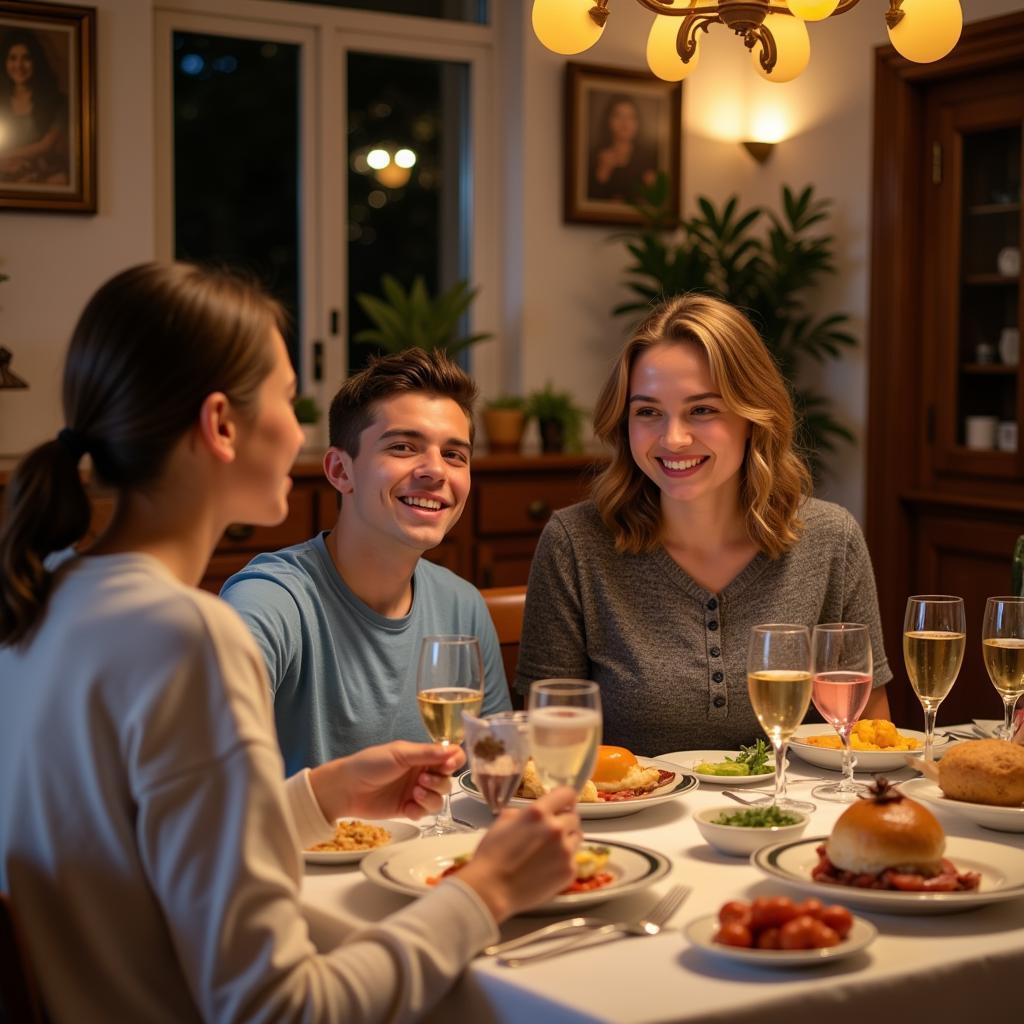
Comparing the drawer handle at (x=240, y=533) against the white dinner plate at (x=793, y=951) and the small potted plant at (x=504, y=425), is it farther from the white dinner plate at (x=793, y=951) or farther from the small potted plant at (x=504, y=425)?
the white dinner plate at (x=793, y=951)

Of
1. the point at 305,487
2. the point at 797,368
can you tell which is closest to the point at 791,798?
the point at 305,487

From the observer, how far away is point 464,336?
5.36m

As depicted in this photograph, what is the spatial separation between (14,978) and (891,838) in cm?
77

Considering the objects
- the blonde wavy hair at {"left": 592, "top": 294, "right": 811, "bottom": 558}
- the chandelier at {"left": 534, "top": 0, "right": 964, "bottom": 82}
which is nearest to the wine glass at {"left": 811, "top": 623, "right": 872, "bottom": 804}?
the blonde wavy hair at {"left": 592, "top": 294, "right": 811, "bottom": 558}

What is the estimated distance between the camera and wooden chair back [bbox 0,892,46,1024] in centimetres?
110

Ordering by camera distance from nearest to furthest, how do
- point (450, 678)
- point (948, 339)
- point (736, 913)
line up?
1. point (736, 913)
2. point (450, 678)
3. point (948, 339)

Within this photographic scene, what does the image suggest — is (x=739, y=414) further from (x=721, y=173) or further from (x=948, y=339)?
(x=721, y=173)

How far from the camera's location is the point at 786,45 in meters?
2.45

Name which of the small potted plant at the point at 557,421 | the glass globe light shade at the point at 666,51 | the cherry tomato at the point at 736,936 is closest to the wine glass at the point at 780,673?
the cherry tomato at the point at 736,936

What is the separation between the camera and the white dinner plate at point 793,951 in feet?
3.84

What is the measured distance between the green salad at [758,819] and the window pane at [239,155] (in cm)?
362

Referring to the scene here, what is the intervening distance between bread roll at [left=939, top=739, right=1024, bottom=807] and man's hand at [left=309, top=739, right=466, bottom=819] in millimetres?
551

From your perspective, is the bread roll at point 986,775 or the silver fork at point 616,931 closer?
the silver fork at point 616,931

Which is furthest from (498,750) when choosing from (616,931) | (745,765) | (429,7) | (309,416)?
(429,7)
